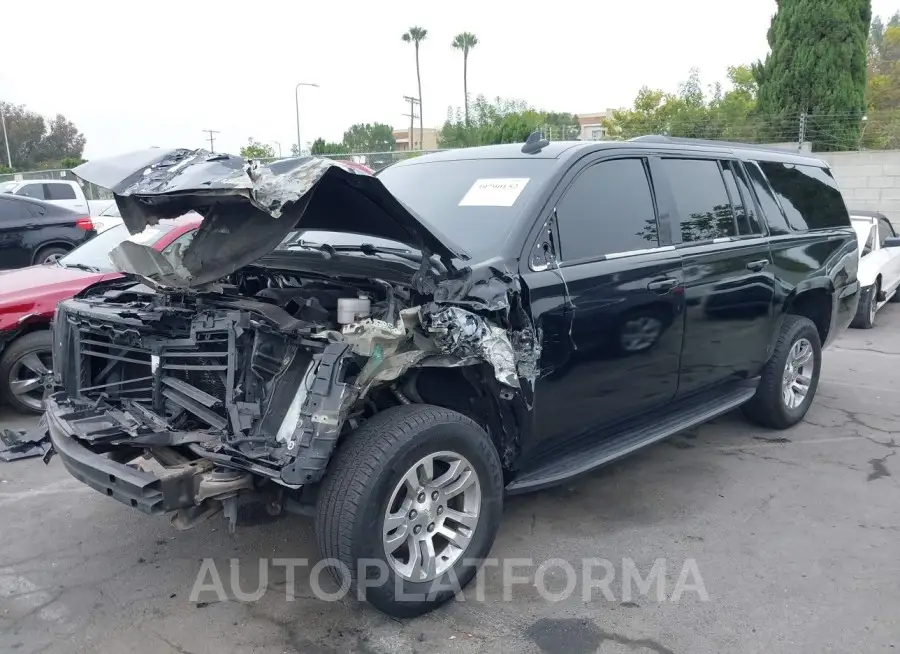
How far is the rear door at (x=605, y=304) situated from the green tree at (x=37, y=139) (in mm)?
66255

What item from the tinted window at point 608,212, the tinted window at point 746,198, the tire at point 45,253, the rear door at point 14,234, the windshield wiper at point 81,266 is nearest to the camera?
the tinted window at point 608,212

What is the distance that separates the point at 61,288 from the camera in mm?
5691

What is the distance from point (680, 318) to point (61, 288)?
15.2ft

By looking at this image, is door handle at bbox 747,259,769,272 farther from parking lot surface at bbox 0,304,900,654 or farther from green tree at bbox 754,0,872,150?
green tree at bbox 754,0,872,150

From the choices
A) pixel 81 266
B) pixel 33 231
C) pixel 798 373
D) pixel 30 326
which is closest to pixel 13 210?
pixel 33 231

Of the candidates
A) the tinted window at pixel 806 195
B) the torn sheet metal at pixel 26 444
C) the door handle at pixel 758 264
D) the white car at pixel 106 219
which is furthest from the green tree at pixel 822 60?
the torn sheet metal at pixel 26 444

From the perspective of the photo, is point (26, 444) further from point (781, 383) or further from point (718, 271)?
point (781, 383)

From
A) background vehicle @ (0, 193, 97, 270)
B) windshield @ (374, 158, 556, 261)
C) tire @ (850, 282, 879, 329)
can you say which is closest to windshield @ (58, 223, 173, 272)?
windshield @ (374, 158, 556, 261)

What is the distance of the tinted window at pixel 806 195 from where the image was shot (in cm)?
525

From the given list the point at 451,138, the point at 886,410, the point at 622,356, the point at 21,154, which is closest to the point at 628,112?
the point at 451,138

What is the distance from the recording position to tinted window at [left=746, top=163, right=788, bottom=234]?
4996 mm

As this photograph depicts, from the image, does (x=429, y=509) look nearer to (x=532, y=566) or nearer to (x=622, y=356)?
(x=532, y=566)

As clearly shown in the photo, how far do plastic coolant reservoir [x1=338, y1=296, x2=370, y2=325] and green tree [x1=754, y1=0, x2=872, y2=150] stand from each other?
18.4m

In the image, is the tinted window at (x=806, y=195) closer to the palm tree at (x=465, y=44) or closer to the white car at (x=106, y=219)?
the white car at (x=106, y=219)
